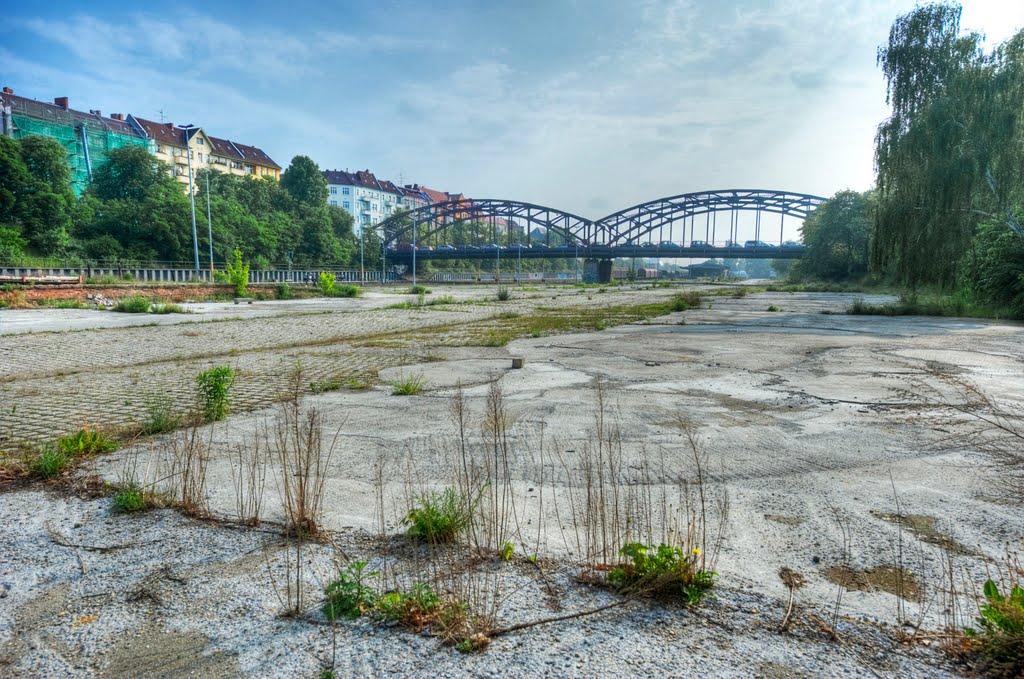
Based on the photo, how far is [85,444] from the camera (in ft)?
16.3

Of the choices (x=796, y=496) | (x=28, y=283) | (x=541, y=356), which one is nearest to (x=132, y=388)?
(x=541, y=356)

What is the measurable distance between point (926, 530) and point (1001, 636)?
1.38 metres

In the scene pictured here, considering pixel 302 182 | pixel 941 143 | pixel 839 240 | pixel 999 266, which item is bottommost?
pixel 999 266

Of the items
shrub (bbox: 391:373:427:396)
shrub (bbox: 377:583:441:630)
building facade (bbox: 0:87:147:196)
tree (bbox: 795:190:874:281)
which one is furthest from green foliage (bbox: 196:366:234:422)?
building facade (bbox: 0:87:147:196)

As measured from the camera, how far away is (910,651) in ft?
7.94

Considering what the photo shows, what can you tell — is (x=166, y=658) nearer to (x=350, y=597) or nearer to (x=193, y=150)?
(x=350, y=597)

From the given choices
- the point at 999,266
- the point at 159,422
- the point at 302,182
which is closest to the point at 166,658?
the point at 159,422

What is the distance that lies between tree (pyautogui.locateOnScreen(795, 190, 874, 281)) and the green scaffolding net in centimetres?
8816

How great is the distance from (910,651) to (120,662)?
325cm

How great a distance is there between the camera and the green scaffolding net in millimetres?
79000

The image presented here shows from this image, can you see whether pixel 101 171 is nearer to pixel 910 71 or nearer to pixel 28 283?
pixel 28 283

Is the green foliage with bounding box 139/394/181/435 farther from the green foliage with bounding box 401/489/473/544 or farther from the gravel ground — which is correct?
the green foliage with bounding box 401/489/473/544

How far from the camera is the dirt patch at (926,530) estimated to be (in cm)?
330

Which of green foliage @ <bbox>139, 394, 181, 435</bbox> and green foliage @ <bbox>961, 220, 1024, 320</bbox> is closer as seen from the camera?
green foliage @ <bbox>139, 394, 181, 435</bbox>
